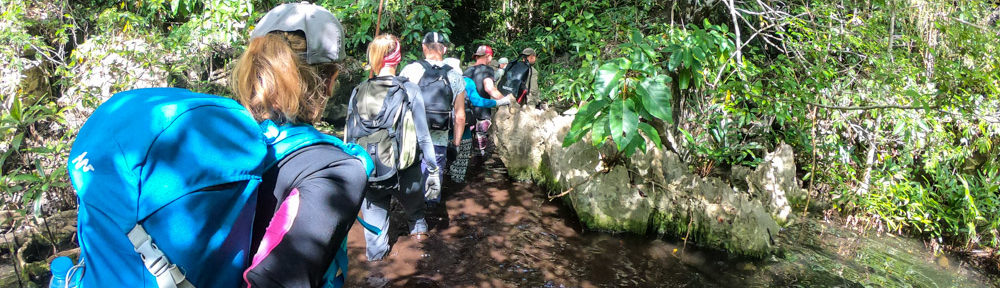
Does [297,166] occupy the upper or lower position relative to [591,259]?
upper

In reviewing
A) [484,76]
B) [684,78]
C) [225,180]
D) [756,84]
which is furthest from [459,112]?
[225,180]

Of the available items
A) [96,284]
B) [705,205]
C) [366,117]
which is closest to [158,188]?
[96,284]

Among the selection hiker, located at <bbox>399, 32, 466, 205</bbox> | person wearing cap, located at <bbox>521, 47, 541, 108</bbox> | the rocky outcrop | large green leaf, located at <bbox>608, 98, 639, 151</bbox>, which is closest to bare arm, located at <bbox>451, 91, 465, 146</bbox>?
hiker, located at <bbox>399, 32, 466, 205</bbox>

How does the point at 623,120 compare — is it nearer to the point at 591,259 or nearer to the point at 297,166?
the point at 591,259

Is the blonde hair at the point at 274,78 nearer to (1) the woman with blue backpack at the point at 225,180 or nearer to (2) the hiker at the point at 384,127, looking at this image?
(1) the woman with blue backpack at the point at 225,180

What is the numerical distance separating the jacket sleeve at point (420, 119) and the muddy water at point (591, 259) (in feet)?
2.50

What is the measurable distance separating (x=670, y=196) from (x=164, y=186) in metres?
4.13

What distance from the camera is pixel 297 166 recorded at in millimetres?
1042

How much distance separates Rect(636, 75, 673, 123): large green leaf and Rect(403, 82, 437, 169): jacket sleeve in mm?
1450

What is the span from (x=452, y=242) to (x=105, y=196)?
133 inches

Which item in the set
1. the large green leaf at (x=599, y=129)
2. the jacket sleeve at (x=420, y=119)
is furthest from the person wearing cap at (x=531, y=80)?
the large green leaf at (x=599, y=129)

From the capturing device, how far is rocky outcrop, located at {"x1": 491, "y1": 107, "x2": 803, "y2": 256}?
4.14m

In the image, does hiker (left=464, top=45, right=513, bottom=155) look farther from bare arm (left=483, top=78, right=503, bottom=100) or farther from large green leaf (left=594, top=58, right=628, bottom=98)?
large green leaf (left=594, top=58, right=628, bottom=98)

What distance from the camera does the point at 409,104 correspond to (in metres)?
3.33
